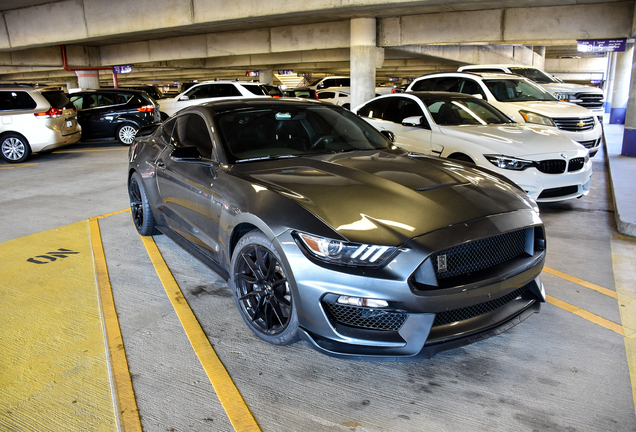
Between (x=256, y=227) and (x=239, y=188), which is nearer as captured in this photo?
(x=256, y=227)

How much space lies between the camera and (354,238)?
264 cm

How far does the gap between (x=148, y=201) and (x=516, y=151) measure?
449 cm

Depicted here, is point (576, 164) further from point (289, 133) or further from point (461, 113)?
point (289, 133)

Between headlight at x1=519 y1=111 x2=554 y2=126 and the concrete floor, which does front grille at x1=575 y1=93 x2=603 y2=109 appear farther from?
the concrete floor

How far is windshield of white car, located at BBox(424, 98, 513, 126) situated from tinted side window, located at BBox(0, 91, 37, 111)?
9613mm

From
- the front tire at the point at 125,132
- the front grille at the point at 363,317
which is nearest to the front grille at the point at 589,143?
the front grille at the point at 363,317

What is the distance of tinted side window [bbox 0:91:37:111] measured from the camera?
11.6 meters

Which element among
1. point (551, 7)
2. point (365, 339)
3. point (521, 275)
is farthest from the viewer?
point (551, 7)

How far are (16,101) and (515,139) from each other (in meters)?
11.3

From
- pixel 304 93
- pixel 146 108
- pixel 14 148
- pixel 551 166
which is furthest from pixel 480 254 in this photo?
pixel 304 93

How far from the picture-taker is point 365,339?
104 inches

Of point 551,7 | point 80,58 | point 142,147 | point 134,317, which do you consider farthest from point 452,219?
point 80,58

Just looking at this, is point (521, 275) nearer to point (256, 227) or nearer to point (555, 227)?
point (256, 227)

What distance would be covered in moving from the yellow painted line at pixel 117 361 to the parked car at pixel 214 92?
11994 millimetres
